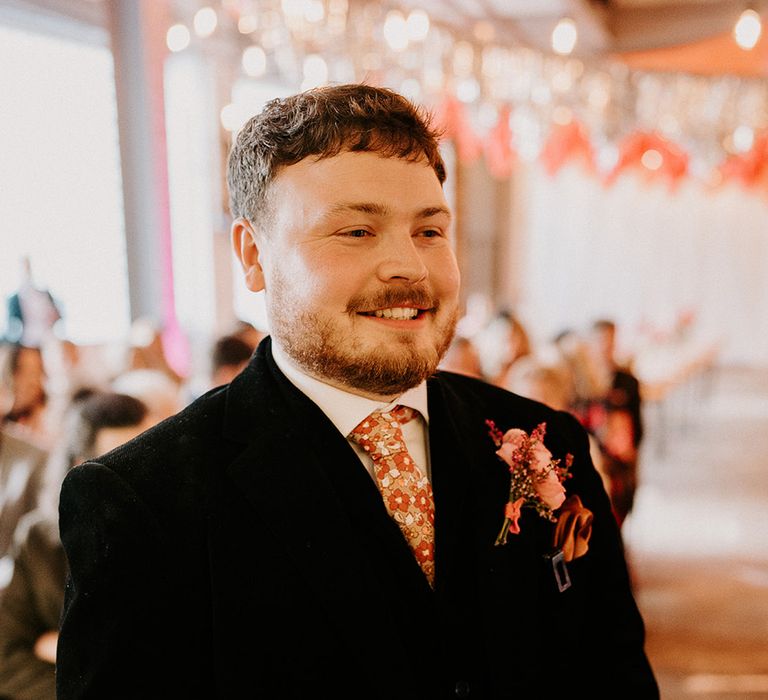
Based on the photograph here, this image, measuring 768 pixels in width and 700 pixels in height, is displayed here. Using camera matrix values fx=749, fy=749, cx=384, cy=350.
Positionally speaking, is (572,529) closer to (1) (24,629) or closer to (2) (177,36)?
(1) (24,629)

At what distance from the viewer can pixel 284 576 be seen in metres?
1.07

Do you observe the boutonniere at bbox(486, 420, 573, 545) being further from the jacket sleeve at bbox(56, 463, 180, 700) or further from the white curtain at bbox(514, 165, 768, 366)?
the white curtain at bbox(514, 165, 768, 366)

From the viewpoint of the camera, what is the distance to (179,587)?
1037 millimetres

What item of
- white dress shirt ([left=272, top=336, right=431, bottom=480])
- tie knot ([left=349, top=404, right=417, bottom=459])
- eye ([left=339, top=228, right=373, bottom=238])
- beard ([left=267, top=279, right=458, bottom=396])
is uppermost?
eye ([left=339, top=228, right=373, bottom=238])

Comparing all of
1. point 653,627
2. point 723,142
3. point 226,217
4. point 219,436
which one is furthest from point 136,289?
point 723,142

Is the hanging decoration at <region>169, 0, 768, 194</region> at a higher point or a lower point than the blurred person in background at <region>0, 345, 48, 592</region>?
higher

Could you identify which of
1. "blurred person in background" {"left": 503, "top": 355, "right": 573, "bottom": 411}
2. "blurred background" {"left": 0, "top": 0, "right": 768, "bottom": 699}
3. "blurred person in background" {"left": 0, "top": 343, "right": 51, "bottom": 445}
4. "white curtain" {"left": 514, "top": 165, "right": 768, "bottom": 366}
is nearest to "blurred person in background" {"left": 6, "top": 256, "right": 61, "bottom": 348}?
"blurred background" {"left": 0, "top": 0, "right": 768, "bottom": 699}

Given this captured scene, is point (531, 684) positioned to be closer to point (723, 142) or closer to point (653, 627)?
point (653, 627)

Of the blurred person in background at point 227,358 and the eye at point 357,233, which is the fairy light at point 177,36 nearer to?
the blurred person in background at point 227,358

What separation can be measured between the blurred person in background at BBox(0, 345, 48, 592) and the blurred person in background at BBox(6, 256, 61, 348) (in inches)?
54.2

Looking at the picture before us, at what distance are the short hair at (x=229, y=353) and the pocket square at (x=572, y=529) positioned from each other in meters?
2.42

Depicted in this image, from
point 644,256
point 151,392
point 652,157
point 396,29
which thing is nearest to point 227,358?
point 151,392

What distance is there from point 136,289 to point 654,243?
9818mm

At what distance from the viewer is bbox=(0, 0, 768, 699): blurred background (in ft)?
12.3
